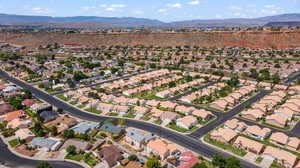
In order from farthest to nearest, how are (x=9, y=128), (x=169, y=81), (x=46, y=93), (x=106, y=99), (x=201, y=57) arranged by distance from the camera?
1. (x=201, y=57)
2. (x=169, y=81)
3. (x=46, y=93)
4. (x=106, y=99)
5. (x=9, y=128)

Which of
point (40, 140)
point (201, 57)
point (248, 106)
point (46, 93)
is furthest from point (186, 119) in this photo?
point (201, 57)

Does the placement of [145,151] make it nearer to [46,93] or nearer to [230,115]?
Result: [230,115]

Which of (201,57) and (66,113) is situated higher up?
(201,57)

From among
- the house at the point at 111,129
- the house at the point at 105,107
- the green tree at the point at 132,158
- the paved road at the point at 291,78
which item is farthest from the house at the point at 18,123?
the paved road at the point at 291,78

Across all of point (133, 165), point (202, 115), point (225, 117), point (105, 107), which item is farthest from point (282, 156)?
point (105, 107)

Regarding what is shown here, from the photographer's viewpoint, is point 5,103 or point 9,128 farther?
point 5,103

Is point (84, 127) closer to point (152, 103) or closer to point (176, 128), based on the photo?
point (176, 128)

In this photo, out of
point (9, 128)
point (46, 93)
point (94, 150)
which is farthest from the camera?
point (46, 93)

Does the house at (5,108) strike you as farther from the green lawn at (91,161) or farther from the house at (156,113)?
the house at (156,113)
